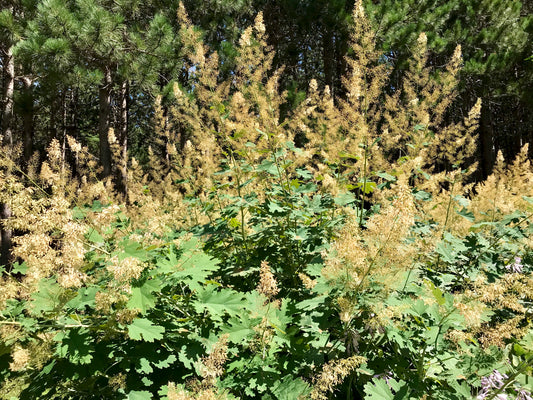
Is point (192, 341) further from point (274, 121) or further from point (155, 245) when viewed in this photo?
point (274, 121)

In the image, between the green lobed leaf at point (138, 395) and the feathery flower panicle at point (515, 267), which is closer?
the green lobed leaf at point (138, 395)

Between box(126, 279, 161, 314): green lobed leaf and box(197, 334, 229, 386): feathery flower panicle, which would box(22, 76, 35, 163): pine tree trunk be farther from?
box(197, 334, 229, 386): feathery flower panicle

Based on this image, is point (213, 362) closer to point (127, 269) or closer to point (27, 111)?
point (127, 269)

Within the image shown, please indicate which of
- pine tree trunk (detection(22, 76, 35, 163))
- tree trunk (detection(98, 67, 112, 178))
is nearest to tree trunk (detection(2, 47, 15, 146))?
pine tree trunk (detection(22, 76, 35, 163))

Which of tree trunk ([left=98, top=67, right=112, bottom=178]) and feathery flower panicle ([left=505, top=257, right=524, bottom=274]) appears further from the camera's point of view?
tree trunk ([left=98, top=67, right=112, bottom=178])

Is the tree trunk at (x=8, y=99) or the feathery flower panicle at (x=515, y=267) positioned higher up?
the tree trunk at (x=8, y=99)

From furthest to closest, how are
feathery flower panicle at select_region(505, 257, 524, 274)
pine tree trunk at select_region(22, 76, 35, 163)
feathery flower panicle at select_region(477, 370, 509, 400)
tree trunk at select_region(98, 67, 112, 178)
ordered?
1. pine tree trunk at select_region(22, 76, 35, 163)
2. tree trunk at select_region(98, 67, 112, 178)
3. feathery flower panicle at select_region(505, 257, 524, 274)
4. feathery flower panicle at select_region(477, 370, 509, 400)

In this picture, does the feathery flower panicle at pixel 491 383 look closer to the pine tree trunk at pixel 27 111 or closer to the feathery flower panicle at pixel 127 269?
the feathery flower panicle at pixel 127 269

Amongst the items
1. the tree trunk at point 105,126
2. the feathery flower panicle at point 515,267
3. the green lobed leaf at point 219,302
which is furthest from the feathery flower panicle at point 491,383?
the tree trunk at point 105,126

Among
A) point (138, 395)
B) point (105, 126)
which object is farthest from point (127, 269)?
point (105, 126)

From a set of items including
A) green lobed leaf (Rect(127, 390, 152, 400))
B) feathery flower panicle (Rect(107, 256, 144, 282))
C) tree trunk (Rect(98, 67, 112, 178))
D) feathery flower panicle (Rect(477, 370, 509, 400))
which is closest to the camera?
feathery flower panicle (Rect(107, 256, 144, 282))

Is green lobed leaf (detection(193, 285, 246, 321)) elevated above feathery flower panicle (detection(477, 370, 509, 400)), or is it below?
above

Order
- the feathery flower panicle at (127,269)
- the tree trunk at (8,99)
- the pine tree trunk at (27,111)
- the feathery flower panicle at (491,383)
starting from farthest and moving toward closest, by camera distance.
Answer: the pine tree trunk at (27,111) < the tree trunk at (8,99) < the feathery flower panicle at (491,383) < the feathery flower panicle at (127,269)

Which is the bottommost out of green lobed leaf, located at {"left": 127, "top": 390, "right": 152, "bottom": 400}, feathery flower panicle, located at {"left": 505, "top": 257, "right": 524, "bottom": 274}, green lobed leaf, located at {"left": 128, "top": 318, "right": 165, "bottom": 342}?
green lobed leaf, located at {"left": 127, "top": 390, "right": 152, "bottom": 400}
